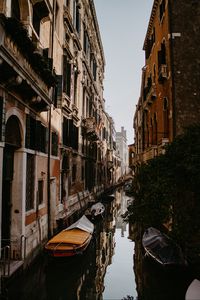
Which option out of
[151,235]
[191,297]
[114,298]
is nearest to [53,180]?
[151,235]

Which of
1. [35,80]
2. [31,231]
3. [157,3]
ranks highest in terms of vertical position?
[157,3]

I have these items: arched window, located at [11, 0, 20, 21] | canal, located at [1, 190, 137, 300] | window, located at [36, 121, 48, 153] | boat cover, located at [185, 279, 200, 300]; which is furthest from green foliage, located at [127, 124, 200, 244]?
arched window, located at [11, 0, 20, 21]

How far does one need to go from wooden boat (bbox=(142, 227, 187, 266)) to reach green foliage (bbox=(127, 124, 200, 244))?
101 cm

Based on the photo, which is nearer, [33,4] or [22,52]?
[22,52]

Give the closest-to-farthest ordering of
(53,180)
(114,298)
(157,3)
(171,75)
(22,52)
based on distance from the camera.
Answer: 1. (22,52)
2. (114,298)
3. (171,75)
4. (53,180)
5. (157,3)

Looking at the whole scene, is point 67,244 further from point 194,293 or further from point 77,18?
point 77,18

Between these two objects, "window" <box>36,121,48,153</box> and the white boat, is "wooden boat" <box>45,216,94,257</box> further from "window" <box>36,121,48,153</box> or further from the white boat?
the white boat

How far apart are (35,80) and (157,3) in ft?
33.8

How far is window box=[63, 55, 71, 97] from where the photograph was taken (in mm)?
15557

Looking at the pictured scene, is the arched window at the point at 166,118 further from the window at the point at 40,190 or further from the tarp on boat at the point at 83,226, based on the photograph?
the window at the point at 40,190

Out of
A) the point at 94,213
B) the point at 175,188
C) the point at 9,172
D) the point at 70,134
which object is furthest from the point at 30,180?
the point at 94,213

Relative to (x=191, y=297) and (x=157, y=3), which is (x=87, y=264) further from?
(x=157, y=3)

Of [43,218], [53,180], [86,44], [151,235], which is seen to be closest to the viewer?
[151,235]

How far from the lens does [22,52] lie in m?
7.55
